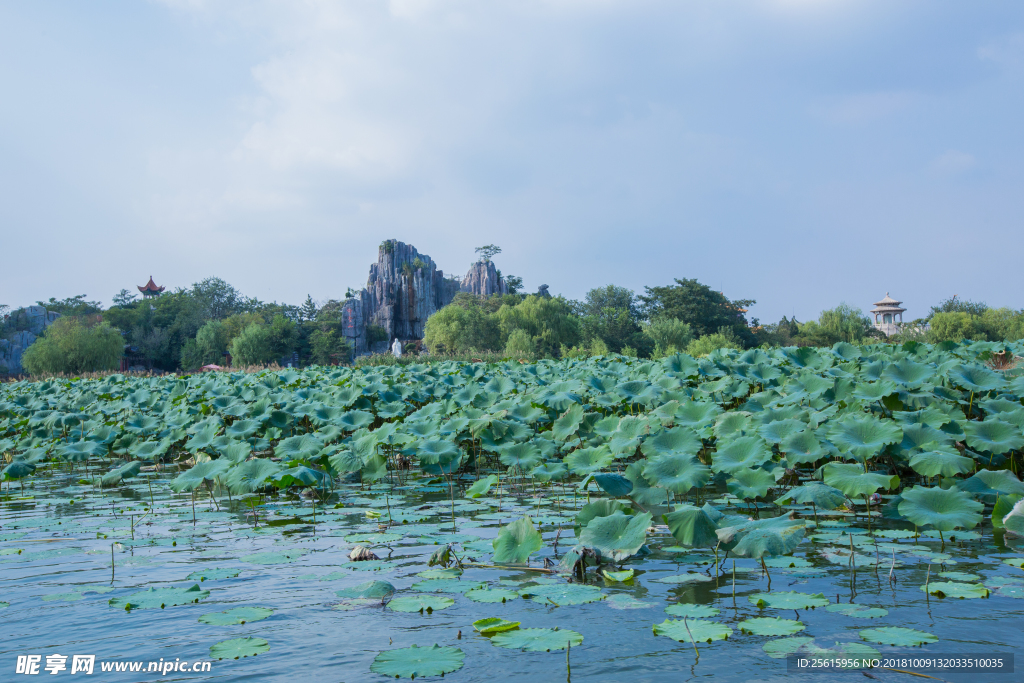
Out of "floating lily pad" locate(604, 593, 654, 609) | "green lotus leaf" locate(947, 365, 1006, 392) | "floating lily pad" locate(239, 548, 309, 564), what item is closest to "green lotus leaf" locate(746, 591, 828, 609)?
"floating lily pad" locate(604, 593, 654, 609)

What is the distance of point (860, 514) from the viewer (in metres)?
4.36

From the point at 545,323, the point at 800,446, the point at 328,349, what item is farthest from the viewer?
the point at 328,349

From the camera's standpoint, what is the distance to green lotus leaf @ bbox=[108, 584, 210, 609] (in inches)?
113

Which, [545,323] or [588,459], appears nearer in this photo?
[588,459]

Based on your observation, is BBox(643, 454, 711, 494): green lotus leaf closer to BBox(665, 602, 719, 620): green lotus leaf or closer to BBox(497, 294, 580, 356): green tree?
BBox(665, 602, 719, 620): green lotus leaf

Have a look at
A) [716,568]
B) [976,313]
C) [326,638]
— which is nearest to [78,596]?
[326,638]

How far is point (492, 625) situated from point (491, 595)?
1.29ft

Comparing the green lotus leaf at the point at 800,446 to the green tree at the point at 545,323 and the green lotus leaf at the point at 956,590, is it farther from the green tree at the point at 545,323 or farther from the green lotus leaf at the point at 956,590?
the green tree at the point at 545,323

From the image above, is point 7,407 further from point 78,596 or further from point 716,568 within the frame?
point 716,568

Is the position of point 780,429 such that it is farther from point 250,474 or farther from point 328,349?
point 328,349

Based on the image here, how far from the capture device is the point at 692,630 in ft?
7.91

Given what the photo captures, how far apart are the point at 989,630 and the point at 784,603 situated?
2.29 feet

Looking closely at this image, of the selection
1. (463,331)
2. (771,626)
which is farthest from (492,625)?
(463,331)

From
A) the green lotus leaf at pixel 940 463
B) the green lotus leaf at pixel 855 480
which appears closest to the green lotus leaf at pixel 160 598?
the green lotus leaf at pixel 855 480
